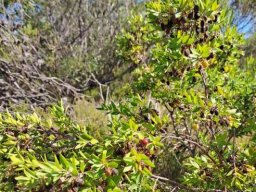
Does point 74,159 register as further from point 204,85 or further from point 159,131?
point 204,85

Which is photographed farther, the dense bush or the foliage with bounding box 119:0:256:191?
the foliage with bounding box 119:0:256:191

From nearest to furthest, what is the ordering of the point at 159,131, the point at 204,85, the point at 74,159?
the point at 74,159 < the point at 159,131 < the point at 204,85

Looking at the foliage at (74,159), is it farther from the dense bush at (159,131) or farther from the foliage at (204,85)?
the foliage at (204,85)

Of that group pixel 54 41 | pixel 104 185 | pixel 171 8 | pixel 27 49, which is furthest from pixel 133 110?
pixel 54 41

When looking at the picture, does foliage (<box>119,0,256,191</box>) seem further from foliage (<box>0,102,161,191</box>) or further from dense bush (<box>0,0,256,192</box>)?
foliage (<box>0,102,161,191</box>)

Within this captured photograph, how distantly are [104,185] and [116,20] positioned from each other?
815 cm

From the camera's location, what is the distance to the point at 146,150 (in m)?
1.60

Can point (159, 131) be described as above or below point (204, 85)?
below

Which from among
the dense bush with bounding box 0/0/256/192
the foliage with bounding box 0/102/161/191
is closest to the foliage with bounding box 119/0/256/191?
the dense bush with bounding box 0/0/256/192

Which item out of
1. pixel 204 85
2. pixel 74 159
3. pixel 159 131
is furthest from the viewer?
pixel 204 85

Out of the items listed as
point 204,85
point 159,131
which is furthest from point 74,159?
point 204,85

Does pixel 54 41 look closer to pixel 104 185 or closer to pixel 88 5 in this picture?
pixel 88 5

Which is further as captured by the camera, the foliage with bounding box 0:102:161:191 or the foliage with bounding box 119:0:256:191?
the foliage with bounding box 119:0:256:191

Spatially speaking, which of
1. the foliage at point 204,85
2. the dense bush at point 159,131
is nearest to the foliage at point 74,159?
the dense bush at point 159,131
